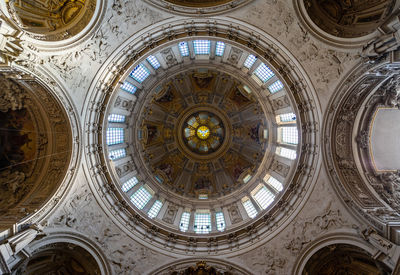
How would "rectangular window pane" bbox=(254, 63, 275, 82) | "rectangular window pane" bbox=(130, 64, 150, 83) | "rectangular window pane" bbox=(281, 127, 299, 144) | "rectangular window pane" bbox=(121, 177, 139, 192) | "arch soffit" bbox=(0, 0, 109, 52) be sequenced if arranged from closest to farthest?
1. "arch soffit" bbox=(0, 0, 109, 52)
2. "rectangular window pane" bbox=(254, 63, 275, 82)
3. "rectangular window pane" bbox=(281, 127, 299, 144)
4. "rectangular window pane" bbox=(130, 64, 150, 83)
5. "rectangular window pane" bbox=(121, 177, 139, 192)

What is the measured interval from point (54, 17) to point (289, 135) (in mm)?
21166

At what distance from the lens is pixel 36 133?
17.4 m

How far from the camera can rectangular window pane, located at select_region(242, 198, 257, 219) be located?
2356 cm

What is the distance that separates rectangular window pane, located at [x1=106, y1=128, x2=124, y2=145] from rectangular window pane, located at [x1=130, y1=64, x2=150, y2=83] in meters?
→ 5.37

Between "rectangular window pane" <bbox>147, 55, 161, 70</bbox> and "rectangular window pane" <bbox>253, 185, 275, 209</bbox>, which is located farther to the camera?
"rectangular window pane" <bbox>253, 185, 275, 209</bbox>

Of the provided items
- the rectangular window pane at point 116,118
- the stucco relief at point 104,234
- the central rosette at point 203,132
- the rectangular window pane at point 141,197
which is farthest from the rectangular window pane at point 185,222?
the rectangular window pane at point 116,118

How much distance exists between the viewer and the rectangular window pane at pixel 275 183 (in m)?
23.1

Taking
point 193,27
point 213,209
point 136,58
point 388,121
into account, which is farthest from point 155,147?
point 388,121

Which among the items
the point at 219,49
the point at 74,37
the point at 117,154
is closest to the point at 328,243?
the point at 219,49

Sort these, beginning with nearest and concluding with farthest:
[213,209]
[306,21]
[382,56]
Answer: [382,56], [306,21], [213,209]

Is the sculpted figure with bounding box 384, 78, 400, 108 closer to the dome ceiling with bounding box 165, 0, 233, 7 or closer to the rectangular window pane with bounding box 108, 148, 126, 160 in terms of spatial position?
the dome ceiling with bounding box 165, 0, 233, 7

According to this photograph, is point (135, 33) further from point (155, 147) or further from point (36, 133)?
point (155, 147)

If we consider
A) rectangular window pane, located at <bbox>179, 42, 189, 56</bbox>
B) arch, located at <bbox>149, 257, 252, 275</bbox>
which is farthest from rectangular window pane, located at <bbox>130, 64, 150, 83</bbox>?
arch, located at <bbox>149, 257, 252, 275</bbox>

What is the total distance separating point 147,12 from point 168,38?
2.18m
